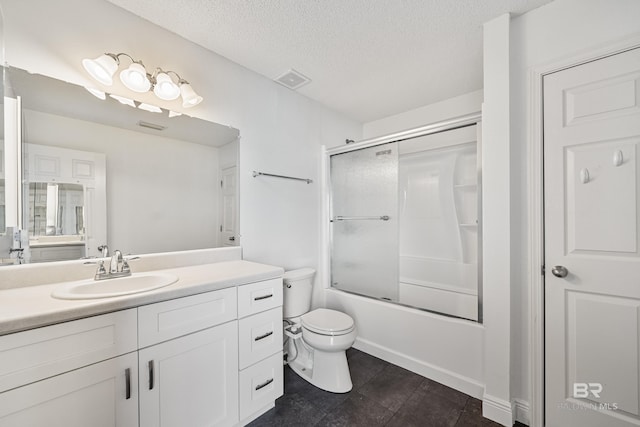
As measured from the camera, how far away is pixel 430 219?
2.73m

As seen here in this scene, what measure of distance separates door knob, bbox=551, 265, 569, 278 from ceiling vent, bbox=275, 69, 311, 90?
213 cm

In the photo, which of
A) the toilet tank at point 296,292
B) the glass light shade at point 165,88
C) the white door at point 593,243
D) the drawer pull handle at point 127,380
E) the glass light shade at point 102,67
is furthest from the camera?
the toilet tank at point 296,292

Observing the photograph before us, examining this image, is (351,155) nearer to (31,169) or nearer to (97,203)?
(97,203)

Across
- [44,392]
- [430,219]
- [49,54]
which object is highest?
[49,54]

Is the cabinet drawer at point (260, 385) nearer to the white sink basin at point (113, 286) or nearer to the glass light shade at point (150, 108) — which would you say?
the white sink basin at point (113, 286)

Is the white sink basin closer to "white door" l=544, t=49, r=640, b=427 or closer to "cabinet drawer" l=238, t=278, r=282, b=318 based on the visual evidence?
"cabinet drawer" l=238, t=278, r=282, b=318

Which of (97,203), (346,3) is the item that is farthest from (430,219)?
(97,203)

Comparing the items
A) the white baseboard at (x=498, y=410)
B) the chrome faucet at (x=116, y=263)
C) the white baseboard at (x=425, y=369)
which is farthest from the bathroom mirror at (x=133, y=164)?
the white baseboard at (x=498, y=410)

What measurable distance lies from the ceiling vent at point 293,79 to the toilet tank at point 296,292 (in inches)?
63.9

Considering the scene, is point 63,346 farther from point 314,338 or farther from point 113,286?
point 314,338

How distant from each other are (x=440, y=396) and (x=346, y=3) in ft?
8.10

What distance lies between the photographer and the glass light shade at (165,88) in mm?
1532

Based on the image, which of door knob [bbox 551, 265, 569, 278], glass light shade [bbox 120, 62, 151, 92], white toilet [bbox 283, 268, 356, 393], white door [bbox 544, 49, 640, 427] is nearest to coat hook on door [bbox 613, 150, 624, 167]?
white door [bbox 544, 49, 640, 427]

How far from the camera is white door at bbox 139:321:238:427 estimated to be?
1.08m
